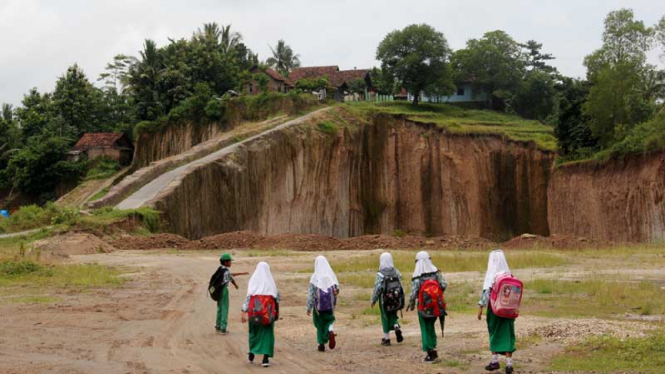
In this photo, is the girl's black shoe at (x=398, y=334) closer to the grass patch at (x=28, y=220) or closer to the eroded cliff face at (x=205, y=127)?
the grass patch at (x=28, y=220)

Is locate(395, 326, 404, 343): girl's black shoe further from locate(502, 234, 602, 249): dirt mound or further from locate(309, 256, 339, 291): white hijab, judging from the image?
locate(502, 234, 602, 249): dirt mound

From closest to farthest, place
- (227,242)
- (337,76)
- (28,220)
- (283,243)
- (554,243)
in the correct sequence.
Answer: (554,243) → (227,242) → (283,243) → (28,220) → (337,76)

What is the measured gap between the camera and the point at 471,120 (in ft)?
205

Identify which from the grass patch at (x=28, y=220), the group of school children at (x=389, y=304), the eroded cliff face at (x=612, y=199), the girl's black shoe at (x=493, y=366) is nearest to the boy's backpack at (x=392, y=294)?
the group of school children at (x=389, y=304)

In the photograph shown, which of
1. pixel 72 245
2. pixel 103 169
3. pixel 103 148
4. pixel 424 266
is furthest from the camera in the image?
pixel 103 148

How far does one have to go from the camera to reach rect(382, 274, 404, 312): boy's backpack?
14023 mm

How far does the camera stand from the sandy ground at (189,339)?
12.6 metres

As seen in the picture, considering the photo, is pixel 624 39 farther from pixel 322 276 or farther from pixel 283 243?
pixel 322 276

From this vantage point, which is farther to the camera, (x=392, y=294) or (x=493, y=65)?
(x=493, y=65)

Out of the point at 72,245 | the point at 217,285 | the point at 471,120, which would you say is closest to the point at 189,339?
the point at 217,285

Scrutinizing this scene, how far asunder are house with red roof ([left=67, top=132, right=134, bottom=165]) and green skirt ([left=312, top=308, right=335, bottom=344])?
60529 millimetres

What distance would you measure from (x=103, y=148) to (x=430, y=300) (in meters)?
62.5

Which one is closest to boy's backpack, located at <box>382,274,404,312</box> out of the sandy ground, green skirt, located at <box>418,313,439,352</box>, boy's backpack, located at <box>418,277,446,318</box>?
the sandy ground

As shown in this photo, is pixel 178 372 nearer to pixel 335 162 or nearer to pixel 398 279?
pixel 398 279
